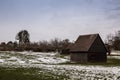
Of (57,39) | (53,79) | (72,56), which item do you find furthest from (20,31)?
(53,79)

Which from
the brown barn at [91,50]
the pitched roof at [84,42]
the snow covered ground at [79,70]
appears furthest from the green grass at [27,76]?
the pitched roof at [84,42]

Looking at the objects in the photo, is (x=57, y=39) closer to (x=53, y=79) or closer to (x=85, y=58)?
(x=85, y=58)

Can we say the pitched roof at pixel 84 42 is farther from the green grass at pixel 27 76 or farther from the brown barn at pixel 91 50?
the green grass at pixel 27 76

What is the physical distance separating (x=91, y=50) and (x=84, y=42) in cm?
355

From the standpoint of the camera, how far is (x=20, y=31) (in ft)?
545

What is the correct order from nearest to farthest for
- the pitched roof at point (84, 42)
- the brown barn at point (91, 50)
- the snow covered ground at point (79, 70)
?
the snow covered ground at point (79, 70)
the brown barn at point (91, 50)
the pitched roof at point (84, 42)

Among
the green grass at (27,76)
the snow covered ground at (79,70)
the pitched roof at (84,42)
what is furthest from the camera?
the pitched roof at (84,42)

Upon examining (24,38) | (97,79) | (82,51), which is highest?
(24,38)

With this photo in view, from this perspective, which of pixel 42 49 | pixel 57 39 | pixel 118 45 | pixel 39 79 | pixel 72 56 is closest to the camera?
pixel 39 79

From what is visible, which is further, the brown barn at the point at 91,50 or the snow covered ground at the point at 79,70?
the brown barn at the point at 91,50

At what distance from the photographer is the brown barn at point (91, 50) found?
58125mm

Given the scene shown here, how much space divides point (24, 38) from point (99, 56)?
114m

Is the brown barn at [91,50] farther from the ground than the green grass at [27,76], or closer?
farther from the ground

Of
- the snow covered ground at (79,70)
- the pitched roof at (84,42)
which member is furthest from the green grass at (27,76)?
the pitched roof at (84,42)
